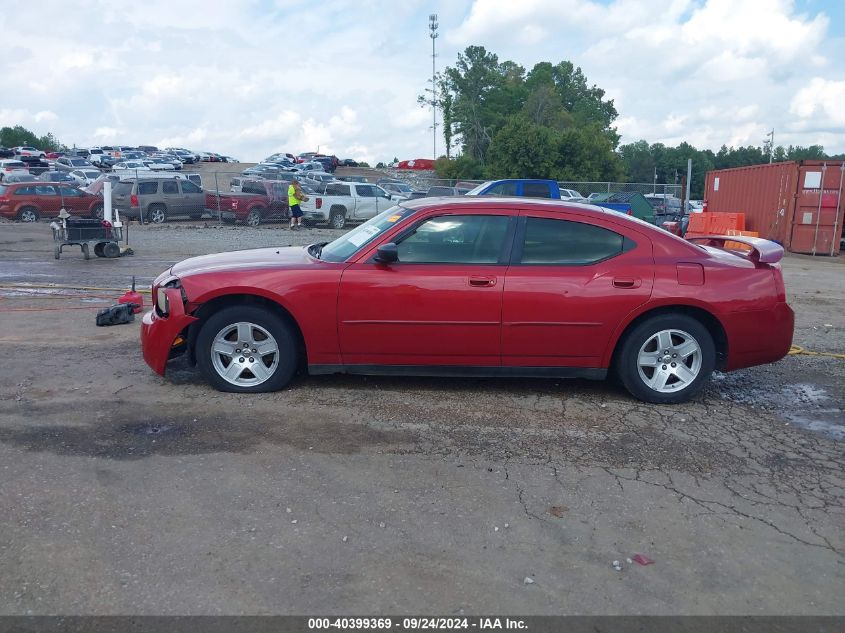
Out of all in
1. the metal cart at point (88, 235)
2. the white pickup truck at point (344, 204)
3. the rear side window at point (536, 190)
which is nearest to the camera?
the metal cart at point (88, 235)

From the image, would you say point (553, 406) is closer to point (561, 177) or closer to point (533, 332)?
point (533, 332)

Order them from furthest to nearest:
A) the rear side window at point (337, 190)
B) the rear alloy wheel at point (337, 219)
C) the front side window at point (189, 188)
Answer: the rear side window at point (337, 190) < the front side window at point (189, 188) < the rear alloy wheel at point (337, 219)

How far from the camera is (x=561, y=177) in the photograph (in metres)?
56.8

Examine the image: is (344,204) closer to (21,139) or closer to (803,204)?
(803,204)

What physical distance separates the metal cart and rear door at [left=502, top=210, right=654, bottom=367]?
1068 cm

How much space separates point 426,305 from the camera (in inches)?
221

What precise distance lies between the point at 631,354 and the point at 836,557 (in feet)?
7.65

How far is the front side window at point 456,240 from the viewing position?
5.77 m

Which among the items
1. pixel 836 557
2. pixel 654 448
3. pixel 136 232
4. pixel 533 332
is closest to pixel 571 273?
pixel 533 332

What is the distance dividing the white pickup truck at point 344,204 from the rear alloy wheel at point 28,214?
8878 millimetres

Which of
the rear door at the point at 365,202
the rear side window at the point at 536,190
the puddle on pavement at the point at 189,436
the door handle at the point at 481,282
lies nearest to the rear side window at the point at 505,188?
the rear side window at the point at 536,190

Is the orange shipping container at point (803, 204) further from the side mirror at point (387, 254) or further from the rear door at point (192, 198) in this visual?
the rear door at point (192, 198)

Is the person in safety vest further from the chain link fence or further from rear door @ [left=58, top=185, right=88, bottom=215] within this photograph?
rear door @ [left=58, top=185, right=88, bottom=215]
